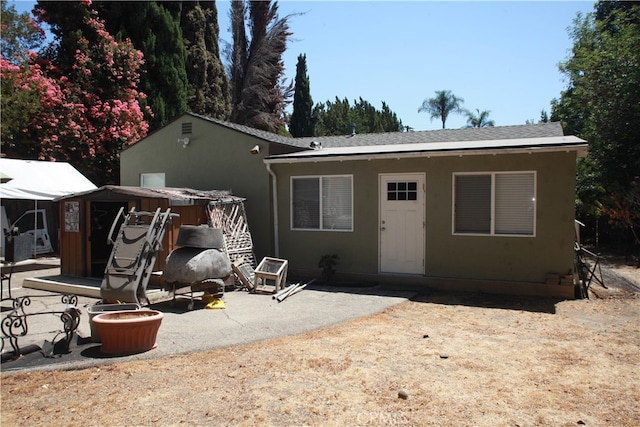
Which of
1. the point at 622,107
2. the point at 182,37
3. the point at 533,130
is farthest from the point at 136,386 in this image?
the point at 182,37

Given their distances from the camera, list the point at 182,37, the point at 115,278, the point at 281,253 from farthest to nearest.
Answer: the point at 182,37
the point at 281,253
the point at 115,278

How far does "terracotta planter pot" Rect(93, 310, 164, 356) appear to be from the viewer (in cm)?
528

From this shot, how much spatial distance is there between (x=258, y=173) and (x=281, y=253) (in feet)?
6.68

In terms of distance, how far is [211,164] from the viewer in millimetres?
11875

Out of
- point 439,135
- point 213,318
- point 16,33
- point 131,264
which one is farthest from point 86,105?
point 213,318

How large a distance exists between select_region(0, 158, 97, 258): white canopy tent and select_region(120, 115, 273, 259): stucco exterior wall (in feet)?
6.23

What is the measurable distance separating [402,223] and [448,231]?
3.24ft

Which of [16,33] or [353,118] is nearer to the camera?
[16,33]

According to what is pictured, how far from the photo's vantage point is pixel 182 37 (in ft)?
72.6

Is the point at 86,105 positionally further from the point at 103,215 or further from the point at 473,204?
the point at 473,204

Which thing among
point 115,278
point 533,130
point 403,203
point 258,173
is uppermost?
point 533,130

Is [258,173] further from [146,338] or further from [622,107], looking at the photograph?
[622,107]

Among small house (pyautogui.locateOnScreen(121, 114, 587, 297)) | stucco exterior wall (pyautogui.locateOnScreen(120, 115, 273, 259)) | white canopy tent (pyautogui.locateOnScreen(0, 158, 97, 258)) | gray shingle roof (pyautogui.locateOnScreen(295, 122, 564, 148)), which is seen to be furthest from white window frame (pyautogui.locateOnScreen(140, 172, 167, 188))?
gray shingle roof (pyautogui.locateOnScreen(295, 122, 564, 148))

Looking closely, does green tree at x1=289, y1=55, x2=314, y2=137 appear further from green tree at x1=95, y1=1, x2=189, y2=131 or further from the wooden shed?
the wooden shed
